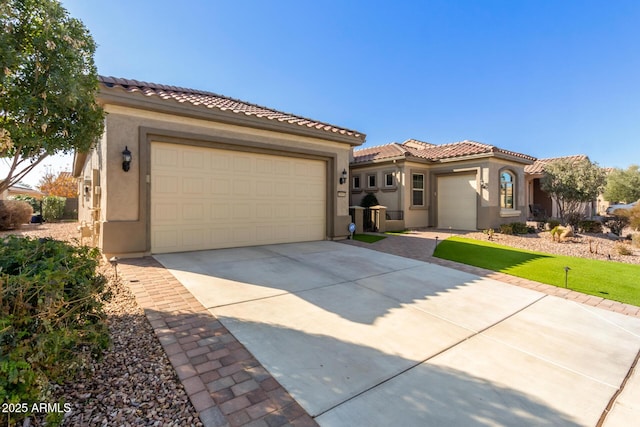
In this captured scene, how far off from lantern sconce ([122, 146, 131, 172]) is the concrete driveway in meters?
2.75

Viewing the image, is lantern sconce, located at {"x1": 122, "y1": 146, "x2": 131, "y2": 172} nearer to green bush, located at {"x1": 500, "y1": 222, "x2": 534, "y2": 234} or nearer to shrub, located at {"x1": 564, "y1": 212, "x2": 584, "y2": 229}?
green bush, located at {"x1": 500, "y1": 222, "x2": 534, "y2": 234}

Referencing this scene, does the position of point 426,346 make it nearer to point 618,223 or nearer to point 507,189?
point 507,189

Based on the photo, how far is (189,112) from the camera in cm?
775

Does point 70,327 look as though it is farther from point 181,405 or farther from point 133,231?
point 133,231

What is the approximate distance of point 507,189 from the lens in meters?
15.7

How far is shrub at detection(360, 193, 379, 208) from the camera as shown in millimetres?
16555

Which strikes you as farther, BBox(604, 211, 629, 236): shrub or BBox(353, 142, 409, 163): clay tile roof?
BBox(353, 142, 409, 163): clay tile roof

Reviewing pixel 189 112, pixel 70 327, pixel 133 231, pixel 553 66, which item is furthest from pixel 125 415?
pixel 553 66

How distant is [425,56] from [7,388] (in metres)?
16.2

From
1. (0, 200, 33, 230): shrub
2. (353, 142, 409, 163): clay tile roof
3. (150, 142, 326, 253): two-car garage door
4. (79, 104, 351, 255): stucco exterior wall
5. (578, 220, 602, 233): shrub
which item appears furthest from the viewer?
(353, 142, 409, 163): clay tile roof

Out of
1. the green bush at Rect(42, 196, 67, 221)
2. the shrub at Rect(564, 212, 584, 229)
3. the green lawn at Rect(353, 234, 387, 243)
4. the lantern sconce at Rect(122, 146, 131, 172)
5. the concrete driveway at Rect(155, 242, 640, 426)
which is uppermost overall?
the lantern sconce at Rect(122, 146, 131, 172)

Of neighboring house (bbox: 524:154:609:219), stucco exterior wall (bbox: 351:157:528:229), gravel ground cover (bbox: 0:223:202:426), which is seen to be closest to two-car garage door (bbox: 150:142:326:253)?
gravel ground cover (bbox: 0:223:202:426)

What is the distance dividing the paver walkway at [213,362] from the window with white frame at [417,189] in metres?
10.6

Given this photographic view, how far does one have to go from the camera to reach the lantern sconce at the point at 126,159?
6863mm
